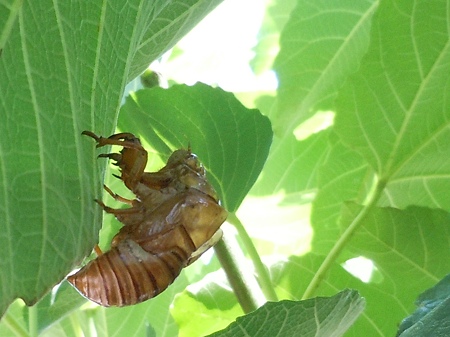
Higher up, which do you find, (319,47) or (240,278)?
(319,47)

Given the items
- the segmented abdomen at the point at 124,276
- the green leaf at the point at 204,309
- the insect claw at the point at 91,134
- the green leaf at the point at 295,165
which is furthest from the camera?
the green leaf at the point at 295,165

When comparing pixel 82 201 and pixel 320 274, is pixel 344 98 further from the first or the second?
pixel 82 201

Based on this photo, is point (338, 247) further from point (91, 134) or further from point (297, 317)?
point (91, 134)

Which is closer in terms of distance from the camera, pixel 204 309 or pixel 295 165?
pixel 204 309

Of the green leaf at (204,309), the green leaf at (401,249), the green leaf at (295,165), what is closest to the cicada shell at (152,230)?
the green leaf at (204,309)

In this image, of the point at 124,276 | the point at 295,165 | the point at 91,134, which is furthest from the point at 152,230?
the point at 295,165

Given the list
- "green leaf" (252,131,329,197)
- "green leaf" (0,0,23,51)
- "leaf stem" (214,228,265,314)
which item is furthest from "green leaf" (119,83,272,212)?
"green leaf" (0,0,23,51)

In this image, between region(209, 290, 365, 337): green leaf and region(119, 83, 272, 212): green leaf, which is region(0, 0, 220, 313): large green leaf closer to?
region(209, 290, 365, 337): green leaf

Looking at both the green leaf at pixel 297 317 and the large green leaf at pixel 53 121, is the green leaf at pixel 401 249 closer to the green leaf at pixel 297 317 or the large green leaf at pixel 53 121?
the green leaf at pixel 297 317
